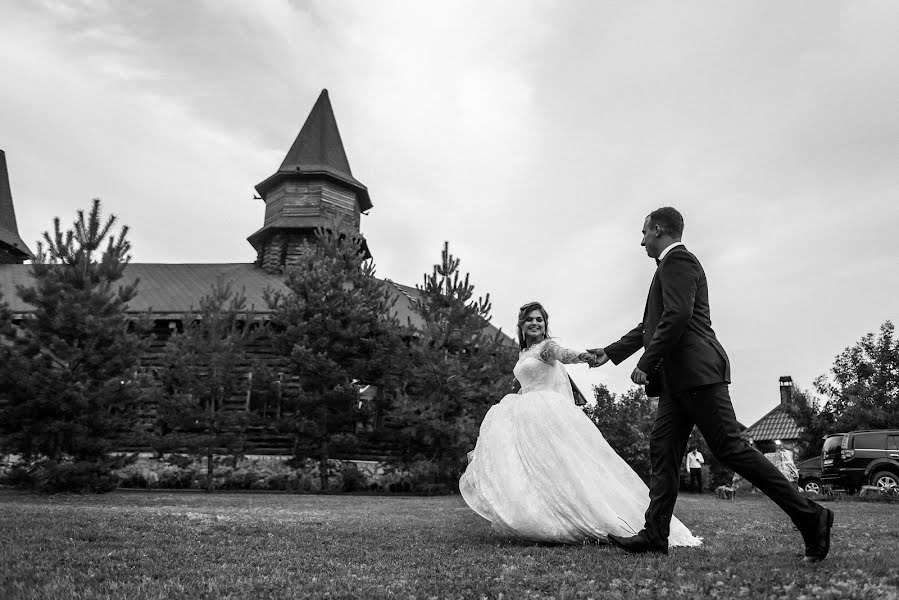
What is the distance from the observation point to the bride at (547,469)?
601 centimetres

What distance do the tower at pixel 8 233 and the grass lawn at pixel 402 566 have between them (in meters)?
36.4

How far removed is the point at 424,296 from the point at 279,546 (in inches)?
699

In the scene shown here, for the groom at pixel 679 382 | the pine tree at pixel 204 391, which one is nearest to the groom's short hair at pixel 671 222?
the groom at pixel 679 382

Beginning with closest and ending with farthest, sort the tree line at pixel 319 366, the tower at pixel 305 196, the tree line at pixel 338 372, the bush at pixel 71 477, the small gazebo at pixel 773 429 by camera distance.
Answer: the bush at pixel 71 477, the tree line at pixel 319 366, the tree line at pixel 338 372, the tower at pixel 305 196, the small gazebo at pixel 773 429

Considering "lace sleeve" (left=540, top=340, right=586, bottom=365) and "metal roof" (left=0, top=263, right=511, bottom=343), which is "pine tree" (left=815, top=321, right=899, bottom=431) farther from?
"lace sleeve" (left=540, top=340, right=586, bottom=365)

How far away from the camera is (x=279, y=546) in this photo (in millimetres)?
6129

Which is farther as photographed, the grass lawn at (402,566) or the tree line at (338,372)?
the tree line at (338,372)

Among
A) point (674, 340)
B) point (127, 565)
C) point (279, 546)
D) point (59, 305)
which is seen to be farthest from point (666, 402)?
point (59, 305)

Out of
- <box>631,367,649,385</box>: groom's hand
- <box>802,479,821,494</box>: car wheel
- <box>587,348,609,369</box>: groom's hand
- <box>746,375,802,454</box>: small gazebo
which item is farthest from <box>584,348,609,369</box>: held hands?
<box>746,375,802,454</box>: small gazebo

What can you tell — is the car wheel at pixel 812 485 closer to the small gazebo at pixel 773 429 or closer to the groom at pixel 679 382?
the small gazebo at pixel 773 429

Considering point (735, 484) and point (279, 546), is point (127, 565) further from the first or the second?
point (735, 484)

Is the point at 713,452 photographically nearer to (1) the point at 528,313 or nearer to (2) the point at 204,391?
(1) the point at 528,313

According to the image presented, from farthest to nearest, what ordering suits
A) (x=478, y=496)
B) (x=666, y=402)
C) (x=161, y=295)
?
(x=161, y=295) < (x=478, y=496) < (x=666, y=402)

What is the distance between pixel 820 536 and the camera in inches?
184
